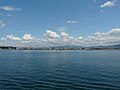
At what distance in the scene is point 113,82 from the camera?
186ft

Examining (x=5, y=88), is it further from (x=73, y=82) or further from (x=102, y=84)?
(x=102, y=84)

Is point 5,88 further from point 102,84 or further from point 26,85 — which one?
point 102,84

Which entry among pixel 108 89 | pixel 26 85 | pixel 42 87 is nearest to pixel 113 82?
pixel 108 89

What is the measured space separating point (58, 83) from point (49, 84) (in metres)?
2.83

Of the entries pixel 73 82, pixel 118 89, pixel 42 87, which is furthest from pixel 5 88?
pixel 118 89

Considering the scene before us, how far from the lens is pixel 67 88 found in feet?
167

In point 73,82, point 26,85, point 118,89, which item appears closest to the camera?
point 118,89

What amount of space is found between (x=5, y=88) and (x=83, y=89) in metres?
19.5

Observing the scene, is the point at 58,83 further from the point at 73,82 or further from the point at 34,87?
the point at 34,87

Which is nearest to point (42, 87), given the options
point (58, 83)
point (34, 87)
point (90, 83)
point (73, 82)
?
point (34, 87)

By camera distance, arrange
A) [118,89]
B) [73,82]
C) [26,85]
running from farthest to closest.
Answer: [73,82], [26,85], [118,89]

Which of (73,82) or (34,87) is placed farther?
(73,82)

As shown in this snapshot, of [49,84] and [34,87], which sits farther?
[49,84]

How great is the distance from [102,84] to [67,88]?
10276mm
